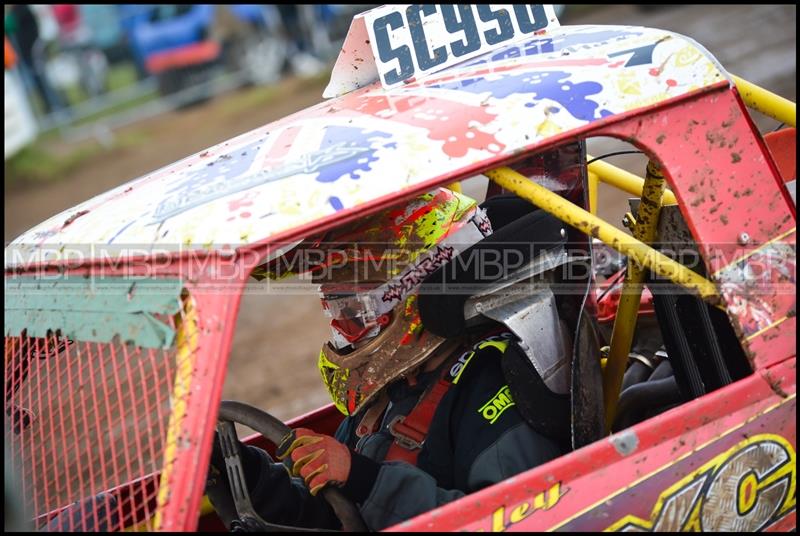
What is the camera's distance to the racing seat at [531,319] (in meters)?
2.07

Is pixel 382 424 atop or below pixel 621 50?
below

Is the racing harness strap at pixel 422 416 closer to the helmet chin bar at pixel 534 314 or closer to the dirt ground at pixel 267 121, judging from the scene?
the helmet chin bar at pixel 534 314

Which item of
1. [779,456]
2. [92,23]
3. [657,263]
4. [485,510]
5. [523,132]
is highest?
[92,23]

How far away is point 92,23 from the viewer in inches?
585

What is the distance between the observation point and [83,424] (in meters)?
1.83

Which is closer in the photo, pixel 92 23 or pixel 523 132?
pixel 523 132

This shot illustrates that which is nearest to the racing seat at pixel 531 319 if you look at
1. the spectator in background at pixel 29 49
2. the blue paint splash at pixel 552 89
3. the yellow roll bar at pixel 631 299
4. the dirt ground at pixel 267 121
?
the yellow roll bar at pixel 631 299

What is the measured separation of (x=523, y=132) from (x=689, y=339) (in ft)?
2.48

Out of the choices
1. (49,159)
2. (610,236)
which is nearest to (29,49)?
(49,159)

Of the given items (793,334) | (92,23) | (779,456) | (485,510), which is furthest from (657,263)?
(92,23)

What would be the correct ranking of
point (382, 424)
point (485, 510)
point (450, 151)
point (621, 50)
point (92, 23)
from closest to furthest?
point (485, 510)
point (450, 151)
point (621, 50)
point (382, 424)
point (92, 23)

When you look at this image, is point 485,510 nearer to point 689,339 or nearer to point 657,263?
point 657,263

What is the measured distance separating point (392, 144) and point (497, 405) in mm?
658

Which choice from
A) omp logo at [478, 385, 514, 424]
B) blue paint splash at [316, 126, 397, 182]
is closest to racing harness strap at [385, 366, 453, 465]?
omp logo at [478, 385, 514, 424]
